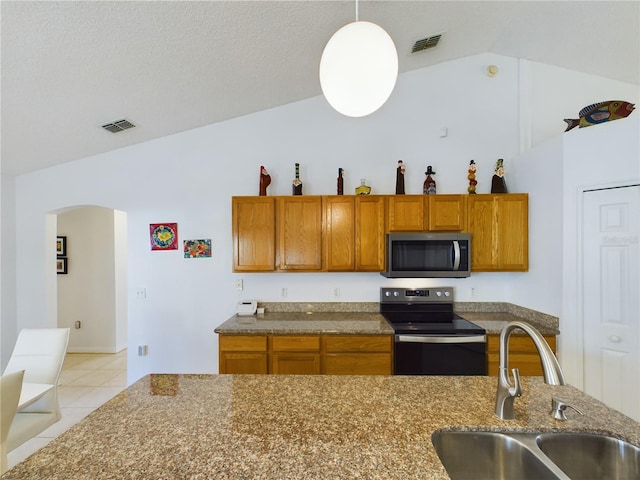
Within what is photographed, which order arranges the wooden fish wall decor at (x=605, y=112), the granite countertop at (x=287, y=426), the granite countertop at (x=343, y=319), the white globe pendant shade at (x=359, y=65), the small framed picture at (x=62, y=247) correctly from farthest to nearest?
1. the small framed picture at (x=62, y=247)
2. the granite countertop at (x=343, y=319)
3. the wooden fish wall decor at (x=605, y=112)
4. the white globe pendant shade at (x=359, y=65)
5. the granite countertop at (x=287, y=426)

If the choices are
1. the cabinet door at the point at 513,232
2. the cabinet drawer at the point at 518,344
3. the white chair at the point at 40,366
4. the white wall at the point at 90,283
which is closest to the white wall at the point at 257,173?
the cabinet door at the point at 513,232

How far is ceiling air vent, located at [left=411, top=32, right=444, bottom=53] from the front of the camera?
283cm

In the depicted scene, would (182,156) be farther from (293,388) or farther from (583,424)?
(583,424)

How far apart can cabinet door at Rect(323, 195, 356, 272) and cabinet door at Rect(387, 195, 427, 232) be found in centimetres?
38

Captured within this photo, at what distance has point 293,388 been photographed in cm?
139

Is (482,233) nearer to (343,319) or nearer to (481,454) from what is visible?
(343,319)

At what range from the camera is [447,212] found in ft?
9.92

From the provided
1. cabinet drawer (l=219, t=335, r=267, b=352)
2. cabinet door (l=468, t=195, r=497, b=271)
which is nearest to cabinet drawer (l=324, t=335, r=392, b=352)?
cabinet drawer (l=219, t=335, r=267, b=352)

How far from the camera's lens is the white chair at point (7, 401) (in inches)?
61.4

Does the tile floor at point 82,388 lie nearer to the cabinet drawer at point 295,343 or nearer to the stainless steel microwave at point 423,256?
the cabinet drawer at point 295,343

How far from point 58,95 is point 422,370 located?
364 cm

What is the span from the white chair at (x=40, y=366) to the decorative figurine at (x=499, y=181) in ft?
12.8

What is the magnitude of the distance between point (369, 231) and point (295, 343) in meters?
1.22

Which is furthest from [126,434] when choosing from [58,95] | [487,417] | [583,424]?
[58,95]
